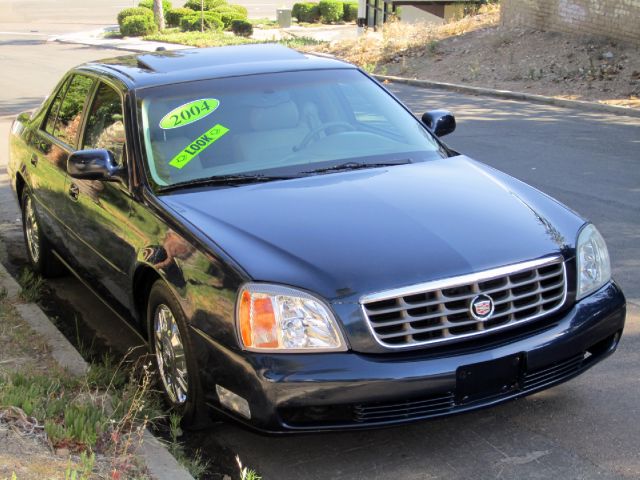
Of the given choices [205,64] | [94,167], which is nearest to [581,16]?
[205,64]

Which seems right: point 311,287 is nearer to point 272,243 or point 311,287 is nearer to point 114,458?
point 272,243

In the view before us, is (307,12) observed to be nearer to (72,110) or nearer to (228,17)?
(228,17)

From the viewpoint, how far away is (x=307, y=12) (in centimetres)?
4606

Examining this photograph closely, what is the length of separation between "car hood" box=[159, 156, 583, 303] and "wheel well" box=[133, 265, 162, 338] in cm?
33

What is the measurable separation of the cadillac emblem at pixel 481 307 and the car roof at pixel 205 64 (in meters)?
2.20

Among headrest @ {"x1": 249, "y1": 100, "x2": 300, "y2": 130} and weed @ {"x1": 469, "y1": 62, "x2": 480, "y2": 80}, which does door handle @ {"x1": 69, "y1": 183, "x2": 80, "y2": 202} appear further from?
weed @ {"x1": 469, "y1": 62, "x2": 480, "y2": 80}

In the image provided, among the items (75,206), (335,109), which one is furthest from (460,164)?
(75,206)

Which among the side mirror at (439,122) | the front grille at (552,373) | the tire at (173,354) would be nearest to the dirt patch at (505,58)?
the side mirror at (439,122)

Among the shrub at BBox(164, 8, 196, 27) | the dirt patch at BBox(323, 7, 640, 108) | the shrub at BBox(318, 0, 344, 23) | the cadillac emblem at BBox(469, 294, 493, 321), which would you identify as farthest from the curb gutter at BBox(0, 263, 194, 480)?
the shrub at BBox(318, 0, 344, 23)

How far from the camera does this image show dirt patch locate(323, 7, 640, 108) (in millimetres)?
17000

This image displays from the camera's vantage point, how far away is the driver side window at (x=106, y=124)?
5031 millimetres

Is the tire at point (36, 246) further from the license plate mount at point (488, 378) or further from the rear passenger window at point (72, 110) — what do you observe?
the license plate mount at point (488, 378)

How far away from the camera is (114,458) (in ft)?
11.7

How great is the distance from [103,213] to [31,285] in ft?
5.88
